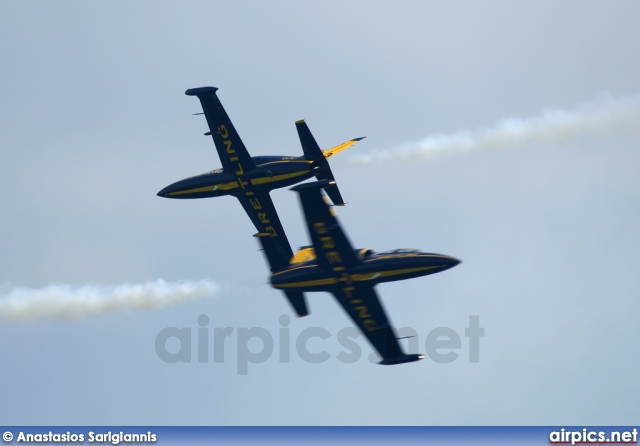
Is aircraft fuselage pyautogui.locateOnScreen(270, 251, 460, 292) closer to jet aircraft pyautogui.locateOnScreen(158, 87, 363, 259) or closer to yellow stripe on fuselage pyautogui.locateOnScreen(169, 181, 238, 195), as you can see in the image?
jet aircraft pyautogui.locateOnScreen(158, 87, 363, 259)

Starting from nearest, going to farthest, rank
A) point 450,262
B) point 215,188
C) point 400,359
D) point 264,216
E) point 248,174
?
point 450,262
point 400,359
point 248,174
point 215,188
point 264,216

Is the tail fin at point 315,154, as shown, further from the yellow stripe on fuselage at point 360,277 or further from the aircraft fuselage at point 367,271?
the yellow stripe on fuselage at point 360,277

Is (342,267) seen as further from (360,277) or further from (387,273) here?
(387,273)

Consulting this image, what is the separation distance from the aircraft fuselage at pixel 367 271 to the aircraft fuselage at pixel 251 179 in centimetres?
794

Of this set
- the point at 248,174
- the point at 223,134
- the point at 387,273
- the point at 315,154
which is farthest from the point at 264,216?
the point at 387,273

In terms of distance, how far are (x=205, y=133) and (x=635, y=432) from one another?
30.7 meters

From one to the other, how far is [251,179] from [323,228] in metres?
12.2

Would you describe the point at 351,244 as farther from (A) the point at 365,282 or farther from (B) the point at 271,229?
(B) the point at 271,229

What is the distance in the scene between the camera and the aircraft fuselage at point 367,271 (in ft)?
285

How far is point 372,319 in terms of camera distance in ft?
306

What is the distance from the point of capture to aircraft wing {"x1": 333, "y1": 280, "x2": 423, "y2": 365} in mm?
91250

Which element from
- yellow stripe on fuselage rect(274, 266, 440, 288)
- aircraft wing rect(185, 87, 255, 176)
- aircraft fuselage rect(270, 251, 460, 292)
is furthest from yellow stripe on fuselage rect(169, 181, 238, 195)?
yellow stripe on fuselage rect(274, 266, 440, 288)

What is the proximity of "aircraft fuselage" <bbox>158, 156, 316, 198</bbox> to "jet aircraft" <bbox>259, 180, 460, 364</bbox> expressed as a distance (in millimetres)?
5933

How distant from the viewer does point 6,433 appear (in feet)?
289
